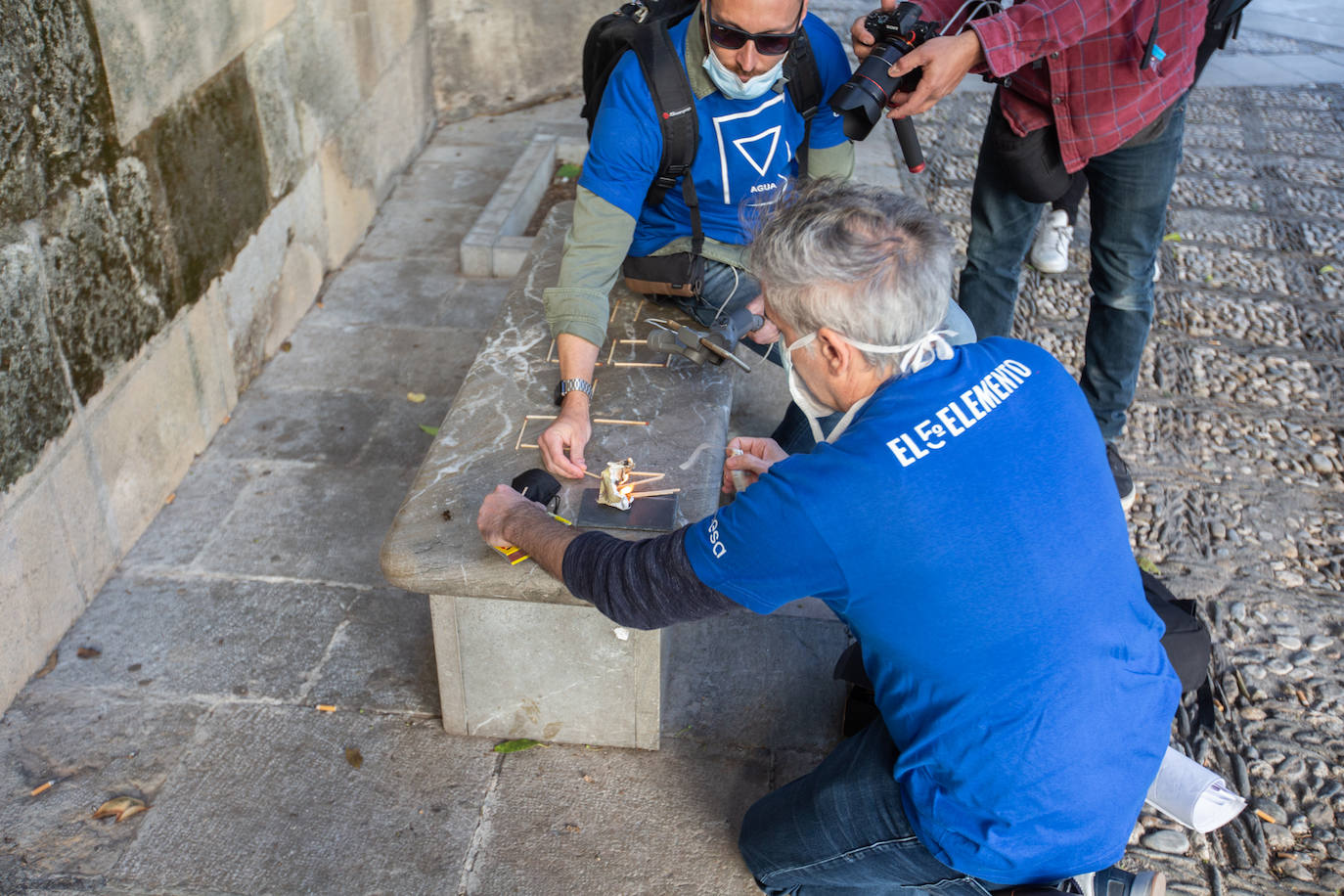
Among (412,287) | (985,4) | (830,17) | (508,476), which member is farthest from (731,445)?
(830,17)

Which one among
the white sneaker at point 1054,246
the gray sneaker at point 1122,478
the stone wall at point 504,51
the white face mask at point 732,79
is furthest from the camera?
the stone wall at point 504,51

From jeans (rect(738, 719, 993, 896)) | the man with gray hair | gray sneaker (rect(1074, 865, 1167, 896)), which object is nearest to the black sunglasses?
the man with gray hair

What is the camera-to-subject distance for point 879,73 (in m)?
2.84

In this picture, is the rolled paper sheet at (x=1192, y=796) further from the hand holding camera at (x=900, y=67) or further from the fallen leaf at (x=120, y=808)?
the fallen leaf at (x=120, y=808)

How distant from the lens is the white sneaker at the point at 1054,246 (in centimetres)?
516

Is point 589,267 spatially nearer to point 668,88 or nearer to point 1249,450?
point 668,88

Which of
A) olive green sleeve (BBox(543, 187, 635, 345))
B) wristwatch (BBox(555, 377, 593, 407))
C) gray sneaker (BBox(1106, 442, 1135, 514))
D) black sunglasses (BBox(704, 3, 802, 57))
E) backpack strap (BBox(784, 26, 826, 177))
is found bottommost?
gray sneaker (BBox(1106, 442, 1135, 514))

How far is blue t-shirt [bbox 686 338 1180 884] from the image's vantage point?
69.0 inches

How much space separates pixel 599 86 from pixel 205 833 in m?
2.27

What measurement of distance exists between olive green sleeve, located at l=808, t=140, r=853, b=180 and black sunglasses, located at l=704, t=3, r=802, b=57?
55cm

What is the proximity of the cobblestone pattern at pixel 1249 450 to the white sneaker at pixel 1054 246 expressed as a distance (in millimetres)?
65

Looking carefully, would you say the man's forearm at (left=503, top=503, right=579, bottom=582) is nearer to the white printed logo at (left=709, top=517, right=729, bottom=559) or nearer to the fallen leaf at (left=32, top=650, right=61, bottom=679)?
the white printed logo at (left=709, top=517, right=729, bottom=559)

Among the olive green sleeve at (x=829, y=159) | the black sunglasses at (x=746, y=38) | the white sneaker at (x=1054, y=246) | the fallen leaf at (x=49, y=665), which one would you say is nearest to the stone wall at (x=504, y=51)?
the white sneaker at (x=1054, y=246)

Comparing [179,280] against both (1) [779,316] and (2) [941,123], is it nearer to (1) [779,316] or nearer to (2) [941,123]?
(1) [779,316]
